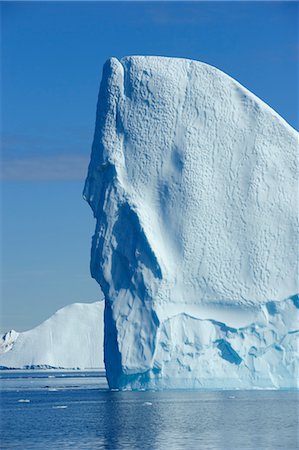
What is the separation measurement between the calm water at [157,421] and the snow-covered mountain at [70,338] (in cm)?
3978

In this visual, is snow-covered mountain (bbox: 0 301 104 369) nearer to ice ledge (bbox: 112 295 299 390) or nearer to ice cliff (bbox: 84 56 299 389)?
ice cliff (bbox: 84 56 299 389)

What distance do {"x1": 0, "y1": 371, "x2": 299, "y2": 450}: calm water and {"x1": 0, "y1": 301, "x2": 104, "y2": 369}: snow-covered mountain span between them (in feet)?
131

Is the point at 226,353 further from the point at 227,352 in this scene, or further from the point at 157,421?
the point at 157,421

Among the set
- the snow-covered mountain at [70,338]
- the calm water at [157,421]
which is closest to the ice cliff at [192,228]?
the calm water at [157,421]

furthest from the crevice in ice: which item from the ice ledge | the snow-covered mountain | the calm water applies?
the snow-covered mountain

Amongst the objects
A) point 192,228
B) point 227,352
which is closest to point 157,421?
point 227,352

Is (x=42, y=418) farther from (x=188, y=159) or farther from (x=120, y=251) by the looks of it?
(x=188, y=159)

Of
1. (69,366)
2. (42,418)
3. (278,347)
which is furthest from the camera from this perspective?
(69,366)

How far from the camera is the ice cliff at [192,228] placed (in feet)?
102

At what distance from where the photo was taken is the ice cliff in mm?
31234

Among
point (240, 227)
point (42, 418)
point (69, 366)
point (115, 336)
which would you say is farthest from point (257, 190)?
point (69, 366)

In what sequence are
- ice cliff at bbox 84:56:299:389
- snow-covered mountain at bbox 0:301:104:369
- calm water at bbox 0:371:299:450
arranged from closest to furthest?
calm water at bbox 0:371:299:450 < ice cliff at bbox 84:56:299:389 < snow-covered mountain at bbox 0:301:104:369

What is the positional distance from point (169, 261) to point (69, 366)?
152 feet

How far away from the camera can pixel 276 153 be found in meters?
33.3
